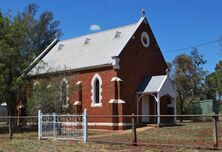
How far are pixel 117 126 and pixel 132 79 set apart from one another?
4597 millimetres

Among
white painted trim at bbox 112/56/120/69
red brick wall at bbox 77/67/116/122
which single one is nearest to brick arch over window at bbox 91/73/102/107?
red brick wall at bbox 77/67/116/122

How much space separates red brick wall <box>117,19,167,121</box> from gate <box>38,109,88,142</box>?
11255 millimetres

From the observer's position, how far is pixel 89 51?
129 feet

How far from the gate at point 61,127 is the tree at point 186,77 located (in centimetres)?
3287

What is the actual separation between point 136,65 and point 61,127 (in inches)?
581

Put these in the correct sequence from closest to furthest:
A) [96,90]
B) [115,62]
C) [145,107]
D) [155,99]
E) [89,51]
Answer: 1. [115,62]
2. [155,99]
3. [96,90]
4. [145,107]
5. [89,51]

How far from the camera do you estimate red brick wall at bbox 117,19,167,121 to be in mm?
35250

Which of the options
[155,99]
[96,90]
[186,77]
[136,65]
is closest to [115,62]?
[136,65]

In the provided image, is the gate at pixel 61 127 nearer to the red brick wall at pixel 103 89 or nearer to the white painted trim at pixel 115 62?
the red brick wall at pixel 103 89

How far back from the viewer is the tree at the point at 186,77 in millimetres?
55250

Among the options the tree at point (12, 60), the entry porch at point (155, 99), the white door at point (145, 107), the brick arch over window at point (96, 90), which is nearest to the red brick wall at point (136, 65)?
the entry porch at point (155, 99)

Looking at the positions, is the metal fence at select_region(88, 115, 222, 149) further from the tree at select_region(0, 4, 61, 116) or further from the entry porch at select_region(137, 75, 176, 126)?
the tree at select_region(0, 4, 61, 116)

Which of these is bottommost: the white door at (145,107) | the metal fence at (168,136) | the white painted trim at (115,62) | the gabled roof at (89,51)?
the metal fence at (168,136)

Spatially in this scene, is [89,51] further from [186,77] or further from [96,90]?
[186,77]
